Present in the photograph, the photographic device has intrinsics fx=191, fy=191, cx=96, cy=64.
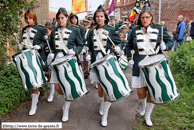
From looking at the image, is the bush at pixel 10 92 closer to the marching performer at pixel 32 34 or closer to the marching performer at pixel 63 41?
the marching performer at pixel 32 34

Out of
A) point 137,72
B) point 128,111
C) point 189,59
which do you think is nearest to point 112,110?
point 128,111

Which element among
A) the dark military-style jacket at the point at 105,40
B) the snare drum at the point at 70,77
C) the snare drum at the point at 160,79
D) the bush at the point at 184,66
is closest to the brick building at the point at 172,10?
the bush at the point at 184,66

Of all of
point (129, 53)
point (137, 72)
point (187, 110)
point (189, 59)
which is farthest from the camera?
point (189, 59)

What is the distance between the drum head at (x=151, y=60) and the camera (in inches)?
117

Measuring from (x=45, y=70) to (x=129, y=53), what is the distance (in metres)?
1.82

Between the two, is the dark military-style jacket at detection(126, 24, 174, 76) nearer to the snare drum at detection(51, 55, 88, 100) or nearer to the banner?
the snare drum at detection(51, 55, 88, 100)

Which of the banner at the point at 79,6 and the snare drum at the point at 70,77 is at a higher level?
the banner at the point at 79,6

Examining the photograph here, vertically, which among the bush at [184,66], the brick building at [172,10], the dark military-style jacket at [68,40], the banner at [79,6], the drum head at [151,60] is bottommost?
the bush at [184,66]

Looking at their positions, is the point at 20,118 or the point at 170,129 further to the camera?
the point at 20,118

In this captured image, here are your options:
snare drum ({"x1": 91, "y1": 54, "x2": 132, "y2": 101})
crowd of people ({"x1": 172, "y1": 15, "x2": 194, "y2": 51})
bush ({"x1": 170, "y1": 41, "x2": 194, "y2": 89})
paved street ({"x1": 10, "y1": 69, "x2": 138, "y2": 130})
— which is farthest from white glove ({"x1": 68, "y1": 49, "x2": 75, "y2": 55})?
crowd of people ({"x1": 172, "y1": 15, "x2": 194, "y2": 51})

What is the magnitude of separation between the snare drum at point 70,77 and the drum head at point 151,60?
1.09 m

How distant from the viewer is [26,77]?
344 cm

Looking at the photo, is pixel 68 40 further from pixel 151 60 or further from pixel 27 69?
pixel 151 60

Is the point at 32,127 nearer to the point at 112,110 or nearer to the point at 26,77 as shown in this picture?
the point at 26,77
